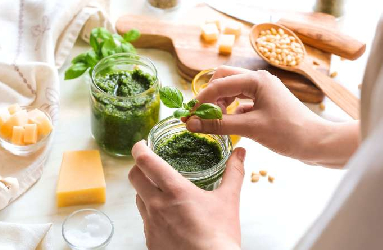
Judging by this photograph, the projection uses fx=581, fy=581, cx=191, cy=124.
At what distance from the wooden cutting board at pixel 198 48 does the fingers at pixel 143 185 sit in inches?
23.0

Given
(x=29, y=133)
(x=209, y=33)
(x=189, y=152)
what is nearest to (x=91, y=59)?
(x=29, y=133)

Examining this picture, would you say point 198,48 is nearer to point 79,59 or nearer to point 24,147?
point 79,59

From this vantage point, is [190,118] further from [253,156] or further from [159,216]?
[253,156]

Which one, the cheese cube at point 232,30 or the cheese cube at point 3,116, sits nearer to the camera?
the cheese cube at point 3,116

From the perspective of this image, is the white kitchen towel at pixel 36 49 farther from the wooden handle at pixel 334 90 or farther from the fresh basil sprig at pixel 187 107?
the wooden handle at pixel 334 90

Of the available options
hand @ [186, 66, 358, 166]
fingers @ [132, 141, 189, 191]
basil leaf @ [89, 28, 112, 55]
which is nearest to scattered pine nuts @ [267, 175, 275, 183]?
hand @ [186, 66, 358, 166]

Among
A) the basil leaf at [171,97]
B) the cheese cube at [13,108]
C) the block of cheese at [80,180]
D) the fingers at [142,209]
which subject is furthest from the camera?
the cheese cube at [13,108]

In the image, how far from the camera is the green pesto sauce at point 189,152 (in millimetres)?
1121

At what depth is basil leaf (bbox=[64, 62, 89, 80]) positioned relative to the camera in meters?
1.47

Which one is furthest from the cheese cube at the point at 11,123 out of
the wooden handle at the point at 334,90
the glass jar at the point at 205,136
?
the wooden handle at the point at 334,90

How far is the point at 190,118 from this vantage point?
1.10m

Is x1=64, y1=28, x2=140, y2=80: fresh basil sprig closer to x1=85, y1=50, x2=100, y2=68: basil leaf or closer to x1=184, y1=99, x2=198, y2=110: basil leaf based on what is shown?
x1=85, y1=50, x2=100, y2=68: basil leaf

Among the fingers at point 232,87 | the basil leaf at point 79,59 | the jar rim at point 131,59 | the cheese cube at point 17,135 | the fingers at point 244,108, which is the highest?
the fingers at point 232,87

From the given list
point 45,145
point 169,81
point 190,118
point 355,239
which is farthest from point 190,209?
point 169,81
